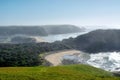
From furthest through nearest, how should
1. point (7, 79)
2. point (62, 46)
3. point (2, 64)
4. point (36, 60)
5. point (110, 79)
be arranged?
point (62, 46), point (36, 60), point (2, 64), point (110, 79), point (7, 79)

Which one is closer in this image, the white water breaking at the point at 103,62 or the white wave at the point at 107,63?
the white wave at the point at 107,63

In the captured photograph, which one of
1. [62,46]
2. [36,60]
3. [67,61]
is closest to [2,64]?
[36,60]

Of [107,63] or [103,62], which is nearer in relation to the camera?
[107,63]

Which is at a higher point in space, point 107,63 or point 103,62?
point 107,63

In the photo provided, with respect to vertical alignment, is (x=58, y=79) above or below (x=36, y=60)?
above

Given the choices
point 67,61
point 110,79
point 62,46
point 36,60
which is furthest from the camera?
point 62,46

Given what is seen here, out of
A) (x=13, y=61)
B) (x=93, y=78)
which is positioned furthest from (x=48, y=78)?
(x=13, y=61)

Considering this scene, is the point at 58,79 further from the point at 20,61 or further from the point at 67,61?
the point at 67,61

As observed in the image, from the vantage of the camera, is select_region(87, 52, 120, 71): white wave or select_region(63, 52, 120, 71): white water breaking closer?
select_region(87, 52, 120, 71): white wave

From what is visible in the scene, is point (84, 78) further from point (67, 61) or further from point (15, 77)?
point (67, 61)

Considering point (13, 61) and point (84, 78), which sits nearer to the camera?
point (84, 78)
